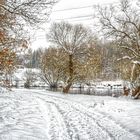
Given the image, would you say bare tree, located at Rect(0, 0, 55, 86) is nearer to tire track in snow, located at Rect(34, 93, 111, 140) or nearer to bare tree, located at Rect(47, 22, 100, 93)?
tire track in snow, located at Rect(34, 93, 111, 140)

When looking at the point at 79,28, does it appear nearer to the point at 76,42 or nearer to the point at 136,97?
the point at 76,42

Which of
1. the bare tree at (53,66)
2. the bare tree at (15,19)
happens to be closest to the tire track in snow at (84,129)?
the bare tree at (15,19)

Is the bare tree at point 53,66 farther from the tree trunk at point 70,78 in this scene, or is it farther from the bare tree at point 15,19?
the bare tree at point 15,19

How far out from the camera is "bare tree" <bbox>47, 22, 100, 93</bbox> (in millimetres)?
49000

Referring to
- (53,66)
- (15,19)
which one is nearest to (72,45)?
(53,66)

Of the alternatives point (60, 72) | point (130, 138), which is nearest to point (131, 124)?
point (130, 138)

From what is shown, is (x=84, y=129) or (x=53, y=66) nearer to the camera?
(x=84, y=129)

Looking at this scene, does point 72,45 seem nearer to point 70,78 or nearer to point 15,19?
point 70,78

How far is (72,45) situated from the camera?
52531 millimetres

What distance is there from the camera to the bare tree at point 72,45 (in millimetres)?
49000

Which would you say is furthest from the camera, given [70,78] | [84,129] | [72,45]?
[72,45]

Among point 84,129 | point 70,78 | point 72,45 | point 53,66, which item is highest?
point 72,45

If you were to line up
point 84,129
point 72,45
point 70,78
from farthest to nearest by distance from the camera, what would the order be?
point 72,45, point 70,78, point 84,129

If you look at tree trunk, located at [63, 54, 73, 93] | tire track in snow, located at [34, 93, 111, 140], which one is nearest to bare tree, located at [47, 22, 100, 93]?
tree trunk, located at [63, 54, 73, 93]
